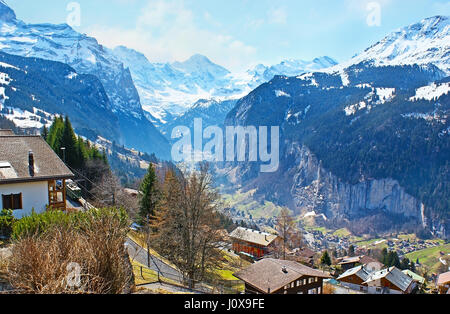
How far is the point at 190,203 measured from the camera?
25.4 m

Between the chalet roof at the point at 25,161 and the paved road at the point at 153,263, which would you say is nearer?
the chalet roof at the point at 25,161

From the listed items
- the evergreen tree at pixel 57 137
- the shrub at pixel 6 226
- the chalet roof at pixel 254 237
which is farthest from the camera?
the chalet roof at pixel 254 237

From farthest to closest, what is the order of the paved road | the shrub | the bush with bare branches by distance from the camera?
1. the paved road
2. the shrub
3. the bush with bare branches

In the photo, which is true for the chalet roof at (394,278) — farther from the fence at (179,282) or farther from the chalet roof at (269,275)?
the fence at (179,282)

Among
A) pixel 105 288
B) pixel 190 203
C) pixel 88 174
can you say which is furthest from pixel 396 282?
pixel 105 288

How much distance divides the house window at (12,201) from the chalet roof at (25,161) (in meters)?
0.93

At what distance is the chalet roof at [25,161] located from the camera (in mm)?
19516

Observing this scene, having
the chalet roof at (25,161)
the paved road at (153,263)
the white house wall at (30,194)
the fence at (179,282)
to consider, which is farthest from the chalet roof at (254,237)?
the white house wall at (30,194)

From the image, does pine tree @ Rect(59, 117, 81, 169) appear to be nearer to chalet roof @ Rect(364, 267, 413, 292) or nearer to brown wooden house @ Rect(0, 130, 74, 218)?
brown wooden house @ Rect(0, 130, 74, 218)

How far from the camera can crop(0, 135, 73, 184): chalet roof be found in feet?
64.0

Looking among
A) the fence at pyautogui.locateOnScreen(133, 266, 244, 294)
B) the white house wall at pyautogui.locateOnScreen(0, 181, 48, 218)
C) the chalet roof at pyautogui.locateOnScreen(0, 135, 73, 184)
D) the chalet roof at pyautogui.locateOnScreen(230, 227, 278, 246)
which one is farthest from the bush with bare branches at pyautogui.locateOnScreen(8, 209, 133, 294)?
the chalet roof at pyautogui.locateOnScreen(230, 227, 278, 246)

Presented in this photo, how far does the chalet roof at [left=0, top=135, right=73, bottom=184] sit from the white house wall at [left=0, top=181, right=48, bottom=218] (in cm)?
41
